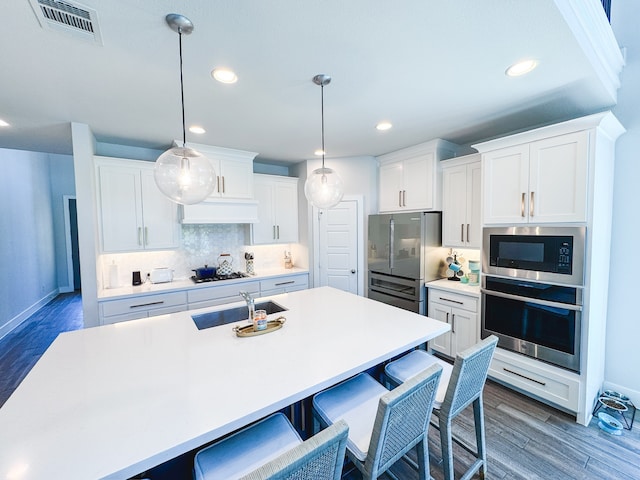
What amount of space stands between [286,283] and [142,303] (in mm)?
1773

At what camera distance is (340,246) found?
4.09m

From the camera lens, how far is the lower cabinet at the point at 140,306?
112 inches

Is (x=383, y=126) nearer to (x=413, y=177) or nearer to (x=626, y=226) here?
(x=413, y=177)

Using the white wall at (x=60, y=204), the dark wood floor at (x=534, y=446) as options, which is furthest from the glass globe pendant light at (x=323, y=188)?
the white wall at (x=60, y=204)

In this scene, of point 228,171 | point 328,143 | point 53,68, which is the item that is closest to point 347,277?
point 328,143

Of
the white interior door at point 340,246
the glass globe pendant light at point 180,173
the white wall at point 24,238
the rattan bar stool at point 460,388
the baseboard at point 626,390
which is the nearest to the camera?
the rattan bar stool at point 460,388

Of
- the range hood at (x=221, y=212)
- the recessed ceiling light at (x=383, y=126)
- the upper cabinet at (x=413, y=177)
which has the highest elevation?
the recessed ceiling light at (x=383, y=126)

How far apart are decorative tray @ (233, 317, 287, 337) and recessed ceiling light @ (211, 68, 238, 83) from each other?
1.67 m

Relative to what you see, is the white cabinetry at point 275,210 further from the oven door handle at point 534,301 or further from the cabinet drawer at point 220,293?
the oven door handle at point 534,301

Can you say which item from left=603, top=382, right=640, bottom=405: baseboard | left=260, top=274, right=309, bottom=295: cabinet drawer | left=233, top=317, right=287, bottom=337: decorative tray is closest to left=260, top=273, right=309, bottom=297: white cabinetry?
left=260, top=274, right=309, bottom=295: cabinet drawer

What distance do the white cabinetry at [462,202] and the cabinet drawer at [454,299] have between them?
566mm

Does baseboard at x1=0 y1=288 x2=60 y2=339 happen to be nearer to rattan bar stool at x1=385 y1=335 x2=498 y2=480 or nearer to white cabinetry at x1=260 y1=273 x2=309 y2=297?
white cabinetry at x1=260 y1=273 x2=309 y2=297

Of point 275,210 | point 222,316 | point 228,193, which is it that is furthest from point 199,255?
point 222,316

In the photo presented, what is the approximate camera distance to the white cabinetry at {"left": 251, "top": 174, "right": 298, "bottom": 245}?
407 cm
